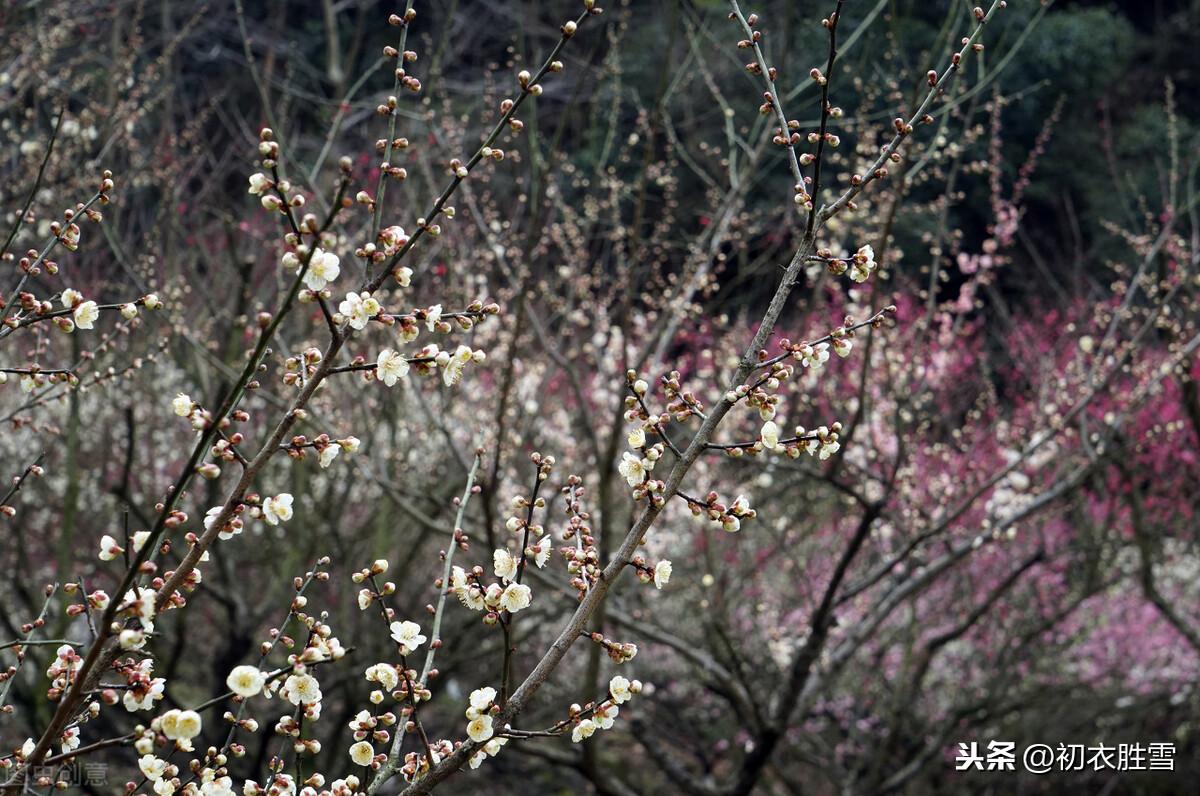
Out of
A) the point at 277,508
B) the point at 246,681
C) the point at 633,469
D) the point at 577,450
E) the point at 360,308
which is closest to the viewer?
the point at 246,681

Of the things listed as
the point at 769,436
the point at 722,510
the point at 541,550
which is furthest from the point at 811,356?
the point at 541,550

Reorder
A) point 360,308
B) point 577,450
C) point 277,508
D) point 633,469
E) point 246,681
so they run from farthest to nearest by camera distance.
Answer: point 577,450
point 633,469
point 277,508
point 360,308
point 246,681

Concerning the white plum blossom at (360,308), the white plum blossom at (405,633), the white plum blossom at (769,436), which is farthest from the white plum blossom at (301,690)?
the white plum blossom at (769,436)

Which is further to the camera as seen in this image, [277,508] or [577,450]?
[577,450]

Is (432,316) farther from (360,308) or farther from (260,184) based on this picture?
(260,184)

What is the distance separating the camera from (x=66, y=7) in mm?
5941

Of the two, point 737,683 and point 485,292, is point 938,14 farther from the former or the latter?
point 737,683

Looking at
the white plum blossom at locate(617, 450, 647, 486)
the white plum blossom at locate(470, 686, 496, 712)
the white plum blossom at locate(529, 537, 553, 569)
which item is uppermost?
the white plum blossom at locate(617, 450, 647, 486)

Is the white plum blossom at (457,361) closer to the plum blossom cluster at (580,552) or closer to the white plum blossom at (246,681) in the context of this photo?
the plum blossom cluster at (580,552)

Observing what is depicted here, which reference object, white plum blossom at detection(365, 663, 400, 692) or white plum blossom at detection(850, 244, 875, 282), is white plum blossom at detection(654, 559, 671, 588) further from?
white plum blossom at detection(850, 244, 875, 282)

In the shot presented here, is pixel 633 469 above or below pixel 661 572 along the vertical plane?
above

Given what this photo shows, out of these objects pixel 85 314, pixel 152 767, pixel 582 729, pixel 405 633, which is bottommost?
pixel 152 767

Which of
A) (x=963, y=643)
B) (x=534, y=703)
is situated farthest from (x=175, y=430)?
(x=963, y=643)

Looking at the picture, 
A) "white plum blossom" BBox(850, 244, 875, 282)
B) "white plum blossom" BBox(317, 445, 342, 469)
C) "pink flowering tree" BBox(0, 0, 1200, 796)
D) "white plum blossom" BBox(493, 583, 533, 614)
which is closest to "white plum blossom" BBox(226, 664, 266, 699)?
"pink flowering tree" BBox(0, 0, 1200, 796)
